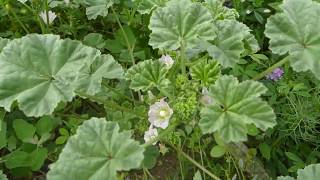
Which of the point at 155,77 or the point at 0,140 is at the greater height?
the point at 155,77

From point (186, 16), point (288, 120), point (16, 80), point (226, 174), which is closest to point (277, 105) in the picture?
point (288, 120)

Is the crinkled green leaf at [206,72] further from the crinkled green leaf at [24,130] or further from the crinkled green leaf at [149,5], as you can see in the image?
the crinkled green leaf at [24,130]

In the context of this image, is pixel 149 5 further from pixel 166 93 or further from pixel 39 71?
pixel 39 71

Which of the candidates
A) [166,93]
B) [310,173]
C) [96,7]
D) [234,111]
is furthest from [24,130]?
[310,173]

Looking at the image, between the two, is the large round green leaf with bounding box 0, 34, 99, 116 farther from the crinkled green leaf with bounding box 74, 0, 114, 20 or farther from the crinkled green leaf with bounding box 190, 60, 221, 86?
the crinkled green leaf with bounding box 74, 0, 114, 20

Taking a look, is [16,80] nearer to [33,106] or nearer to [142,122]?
[33,106]

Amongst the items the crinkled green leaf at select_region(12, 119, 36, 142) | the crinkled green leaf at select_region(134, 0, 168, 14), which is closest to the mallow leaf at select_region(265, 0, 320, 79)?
the crinkled green leaf at select_region(134, 0, 168, 14)
